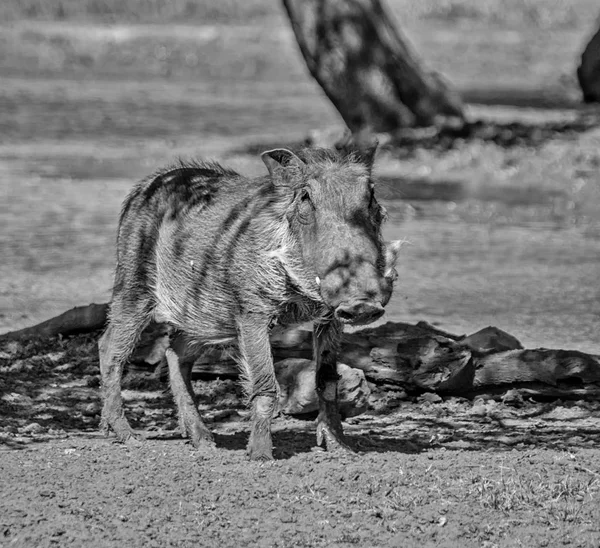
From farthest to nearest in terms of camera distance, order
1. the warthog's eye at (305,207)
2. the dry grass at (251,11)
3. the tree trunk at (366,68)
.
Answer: the dry grass at (251,11) < the tree trunk at (366,68) < the warthog's eye at (305,207)

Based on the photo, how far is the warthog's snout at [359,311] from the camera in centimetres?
488

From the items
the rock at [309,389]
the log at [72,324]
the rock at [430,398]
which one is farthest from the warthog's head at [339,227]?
the log at [72,324]

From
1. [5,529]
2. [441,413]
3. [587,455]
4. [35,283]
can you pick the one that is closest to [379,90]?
[35,283]

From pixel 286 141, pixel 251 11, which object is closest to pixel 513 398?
pixel 286 141

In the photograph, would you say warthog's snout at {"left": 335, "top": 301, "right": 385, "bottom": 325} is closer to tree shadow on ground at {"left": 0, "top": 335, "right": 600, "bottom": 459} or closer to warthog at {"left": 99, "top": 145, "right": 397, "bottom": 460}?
warthog at {"left": 99, "top": 145, "right": 397, "bottom": 460}

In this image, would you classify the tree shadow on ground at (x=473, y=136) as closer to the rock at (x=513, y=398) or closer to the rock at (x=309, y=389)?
the rock at (x=513, y=398)

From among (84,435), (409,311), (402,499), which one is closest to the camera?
(402,499)

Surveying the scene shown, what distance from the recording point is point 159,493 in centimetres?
→ 489

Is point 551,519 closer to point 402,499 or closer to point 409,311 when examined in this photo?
point 402,499

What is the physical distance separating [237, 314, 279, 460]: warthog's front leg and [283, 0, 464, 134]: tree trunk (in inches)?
420

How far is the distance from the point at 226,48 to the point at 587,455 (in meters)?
23.8

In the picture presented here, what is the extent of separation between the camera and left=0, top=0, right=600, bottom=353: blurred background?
31.9 feet

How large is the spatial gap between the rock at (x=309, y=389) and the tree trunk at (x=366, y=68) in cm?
974

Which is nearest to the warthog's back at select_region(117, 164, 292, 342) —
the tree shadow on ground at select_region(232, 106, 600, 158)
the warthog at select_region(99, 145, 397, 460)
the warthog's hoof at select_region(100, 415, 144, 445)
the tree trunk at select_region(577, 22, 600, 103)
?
the warthog at select_region(99, 145, 397, 460)
